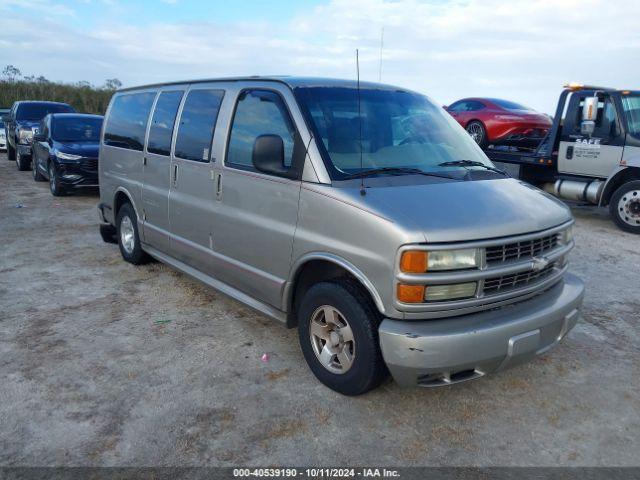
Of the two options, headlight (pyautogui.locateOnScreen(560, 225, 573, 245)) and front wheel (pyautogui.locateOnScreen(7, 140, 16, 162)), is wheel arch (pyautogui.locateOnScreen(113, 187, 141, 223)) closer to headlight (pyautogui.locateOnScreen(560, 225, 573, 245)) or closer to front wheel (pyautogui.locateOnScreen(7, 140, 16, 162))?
headlight (pyautogui.locateOnScreen(560, 225, 573, 245))

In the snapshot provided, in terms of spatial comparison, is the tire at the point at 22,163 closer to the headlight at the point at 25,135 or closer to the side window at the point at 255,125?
the headlight at the point at 25,135

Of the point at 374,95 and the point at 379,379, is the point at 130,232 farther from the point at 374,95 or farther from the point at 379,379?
the point at 379,379

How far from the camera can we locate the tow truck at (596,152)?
29.3ft

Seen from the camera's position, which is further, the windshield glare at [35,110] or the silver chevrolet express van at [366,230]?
the windshield glare at [35,110]

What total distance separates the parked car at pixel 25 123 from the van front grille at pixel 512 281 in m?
14.7

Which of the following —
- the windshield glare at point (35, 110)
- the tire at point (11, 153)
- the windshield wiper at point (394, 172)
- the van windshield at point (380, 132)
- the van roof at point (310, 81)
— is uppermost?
the windshield glare at point (35, 110)

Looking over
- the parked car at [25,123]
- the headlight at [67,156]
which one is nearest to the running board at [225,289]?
the headlight at [67,156]

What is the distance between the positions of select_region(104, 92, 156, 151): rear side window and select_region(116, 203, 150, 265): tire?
0.76 metres

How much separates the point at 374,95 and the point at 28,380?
3228mm

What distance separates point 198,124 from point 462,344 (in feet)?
9.84

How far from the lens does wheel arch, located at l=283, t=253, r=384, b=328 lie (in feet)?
10.3

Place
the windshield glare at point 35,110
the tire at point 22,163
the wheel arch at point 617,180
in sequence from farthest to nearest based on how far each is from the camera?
the windshield glare at point 35,110 → the tire at point 22,163 → the wheel arch at point 617,180

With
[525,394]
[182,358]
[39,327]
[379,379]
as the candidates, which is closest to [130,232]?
[39,327]

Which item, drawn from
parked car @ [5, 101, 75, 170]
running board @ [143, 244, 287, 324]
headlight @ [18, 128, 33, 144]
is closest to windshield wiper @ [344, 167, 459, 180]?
running board @ [143, 244, 287, 324]
